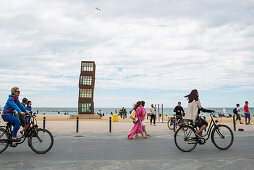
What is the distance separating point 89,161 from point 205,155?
129 inches

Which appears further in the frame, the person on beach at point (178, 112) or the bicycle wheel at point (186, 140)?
the person on beach at point (178, 112)

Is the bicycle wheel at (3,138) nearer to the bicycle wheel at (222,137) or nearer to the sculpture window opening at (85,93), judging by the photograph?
the bicycle wheel at (222,137)

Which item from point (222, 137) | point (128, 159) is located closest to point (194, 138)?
point (222, 137)

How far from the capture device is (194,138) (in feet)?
26.0

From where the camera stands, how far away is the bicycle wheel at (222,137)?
8070 millimetres

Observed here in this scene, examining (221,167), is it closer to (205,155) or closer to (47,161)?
(205,155)

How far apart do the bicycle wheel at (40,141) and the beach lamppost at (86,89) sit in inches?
1321

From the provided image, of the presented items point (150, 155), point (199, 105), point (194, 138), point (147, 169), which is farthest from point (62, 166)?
point (199, 105)

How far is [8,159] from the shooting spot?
22.1 feet

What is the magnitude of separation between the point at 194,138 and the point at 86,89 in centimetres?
3458

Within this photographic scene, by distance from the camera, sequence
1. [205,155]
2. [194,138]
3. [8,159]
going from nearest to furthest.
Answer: [8,159]
[205,155]
[194,138]

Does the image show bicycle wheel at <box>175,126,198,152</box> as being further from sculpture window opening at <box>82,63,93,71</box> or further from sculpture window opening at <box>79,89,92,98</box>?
sculpture window opening at <box>82,63,93,71</box>

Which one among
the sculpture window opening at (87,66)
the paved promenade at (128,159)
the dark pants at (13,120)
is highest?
the sculpture window opening at (87,66)

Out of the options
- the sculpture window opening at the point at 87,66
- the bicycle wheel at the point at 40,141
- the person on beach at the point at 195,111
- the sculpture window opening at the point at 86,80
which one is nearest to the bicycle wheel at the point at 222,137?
the person on beach at the point at 195,111
